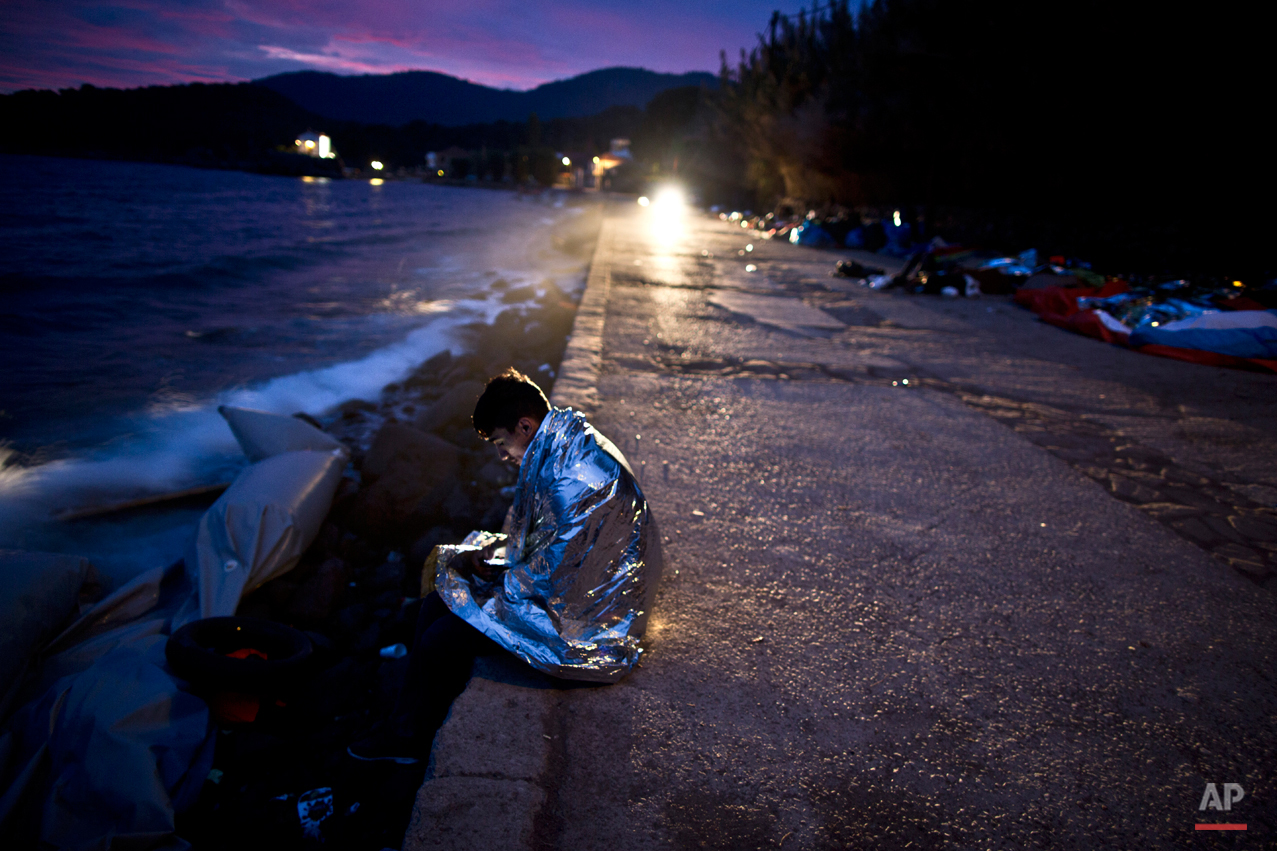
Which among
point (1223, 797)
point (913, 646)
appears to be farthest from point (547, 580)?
point (1223, 797)

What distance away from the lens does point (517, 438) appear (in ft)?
6.24

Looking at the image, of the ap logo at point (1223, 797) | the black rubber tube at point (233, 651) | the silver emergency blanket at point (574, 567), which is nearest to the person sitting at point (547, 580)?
the silver emergency blanket at point (574, 567)

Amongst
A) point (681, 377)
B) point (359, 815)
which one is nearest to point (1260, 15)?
point (681, 377)

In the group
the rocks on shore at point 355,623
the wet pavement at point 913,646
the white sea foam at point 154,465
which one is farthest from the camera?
the white sea foam at point 154,465

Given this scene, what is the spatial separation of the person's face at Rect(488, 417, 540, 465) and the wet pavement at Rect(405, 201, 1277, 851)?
2.24ft

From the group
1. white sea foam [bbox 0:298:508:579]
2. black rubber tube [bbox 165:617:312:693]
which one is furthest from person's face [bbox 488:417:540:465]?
white sea foam [bbox 0:298:508:579]

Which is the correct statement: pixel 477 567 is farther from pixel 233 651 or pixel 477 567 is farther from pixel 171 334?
pixel 171 334

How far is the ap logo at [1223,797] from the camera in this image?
1525 mm

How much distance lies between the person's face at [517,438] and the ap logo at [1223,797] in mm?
2004

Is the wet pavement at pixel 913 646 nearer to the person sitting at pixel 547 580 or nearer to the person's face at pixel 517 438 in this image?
the person sitting at pixel 547 580

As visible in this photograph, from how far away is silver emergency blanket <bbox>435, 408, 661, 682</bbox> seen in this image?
175cm

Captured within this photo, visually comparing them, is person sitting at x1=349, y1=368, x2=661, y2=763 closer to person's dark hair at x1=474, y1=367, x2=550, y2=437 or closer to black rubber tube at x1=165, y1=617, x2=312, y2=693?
person's dark hair at x1=474, y1=367, x2=550, y2=437

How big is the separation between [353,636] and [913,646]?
2.27 metres

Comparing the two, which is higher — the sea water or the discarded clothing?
the discarded clothing
